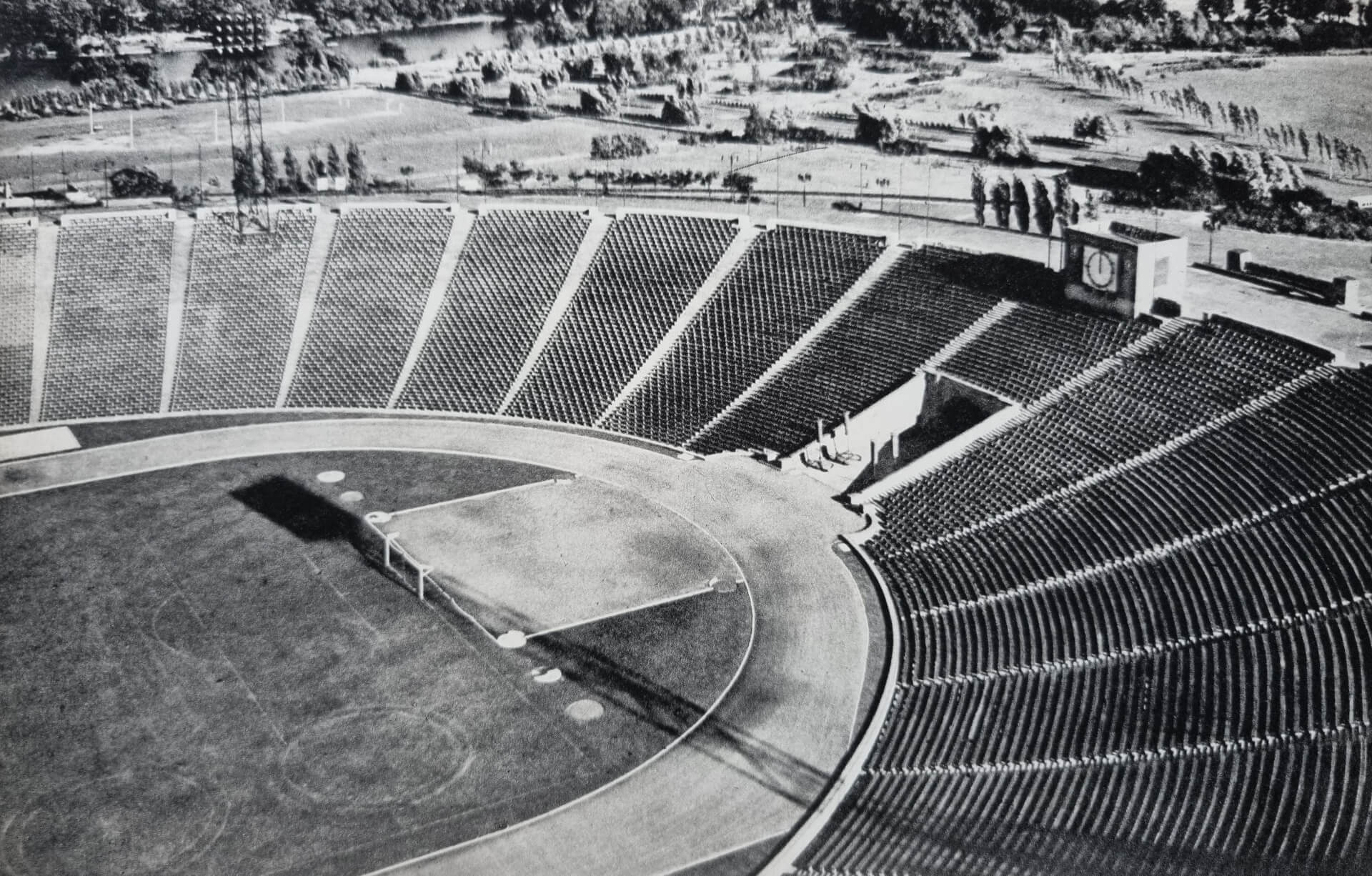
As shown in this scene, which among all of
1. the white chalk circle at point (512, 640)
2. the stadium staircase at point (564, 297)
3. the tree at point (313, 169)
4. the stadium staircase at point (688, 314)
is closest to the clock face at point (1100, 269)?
the stadium staircase at point (688, 314)

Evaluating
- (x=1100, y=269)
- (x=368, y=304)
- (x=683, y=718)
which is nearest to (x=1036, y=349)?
(x=1100, y=269)

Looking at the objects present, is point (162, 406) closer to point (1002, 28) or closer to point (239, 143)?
point (239, 143)

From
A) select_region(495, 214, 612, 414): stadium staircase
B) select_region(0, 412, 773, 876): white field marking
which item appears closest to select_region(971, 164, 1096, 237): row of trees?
select_region(495, 214, 612, 414): stadium staircase

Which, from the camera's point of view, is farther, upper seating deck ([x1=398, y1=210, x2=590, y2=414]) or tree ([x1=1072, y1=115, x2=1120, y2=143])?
tree ([x1=1072, y1=115, x2=1120, y2=143])

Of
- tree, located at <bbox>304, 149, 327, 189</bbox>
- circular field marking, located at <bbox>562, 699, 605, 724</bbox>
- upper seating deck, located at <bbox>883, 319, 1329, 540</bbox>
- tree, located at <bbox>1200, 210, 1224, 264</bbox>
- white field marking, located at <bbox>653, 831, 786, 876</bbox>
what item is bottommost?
white field marking, located at <bbox>653, 831, 786, 876</bbox>

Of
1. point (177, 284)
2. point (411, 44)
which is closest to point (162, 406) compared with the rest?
point (177, 284)

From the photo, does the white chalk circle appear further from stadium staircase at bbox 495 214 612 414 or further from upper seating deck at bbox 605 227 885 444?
stadium staircase at bbox 495 214 612 414
